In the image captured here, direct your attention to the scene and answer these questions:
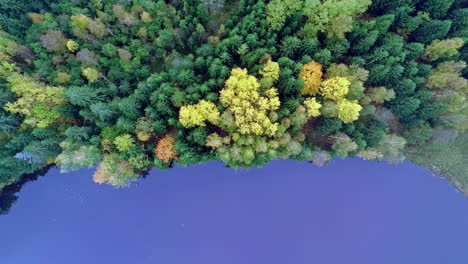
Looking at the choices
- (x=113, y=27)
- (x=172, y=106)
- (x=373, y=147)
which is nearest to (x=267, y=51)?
(x=172, y=106)

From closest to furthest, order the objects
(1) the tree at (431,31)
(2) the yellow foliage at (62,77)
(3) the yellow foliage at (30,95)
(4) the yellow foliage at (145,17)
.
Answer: (3) the yellow foliage at (30,95) < (1) the tree at (431,31) < (2) the yellow foliage at (62,77) < (4) the yellow foliage at (145,17)

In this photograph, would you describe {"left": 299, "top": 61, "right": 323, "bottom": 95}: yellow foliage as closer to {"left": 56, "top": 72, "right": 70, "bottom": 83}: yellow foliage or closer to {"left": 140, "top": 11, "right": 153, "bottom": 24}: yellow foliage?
{"left": 140, "top": 11, "right": 153, "bottom": 24}: yellow foliage

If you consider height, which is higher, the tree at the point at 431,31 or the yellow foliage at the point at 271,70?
the tree at the point at 431,31

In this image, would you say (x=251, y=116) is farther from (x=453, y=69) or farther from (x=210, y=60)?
(x=453, y=69)

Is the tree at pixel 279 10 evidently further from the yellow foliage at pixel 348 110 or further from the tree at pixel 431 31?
the tree at pixel 431 31

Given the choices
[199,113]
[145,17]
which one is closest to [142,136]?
[199,113]

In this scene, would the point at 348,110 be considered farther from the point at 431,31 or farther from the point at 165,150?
the point at 165,150

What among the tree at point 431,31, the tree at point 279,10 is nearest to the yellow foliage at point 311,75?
the tree at point 279,10
